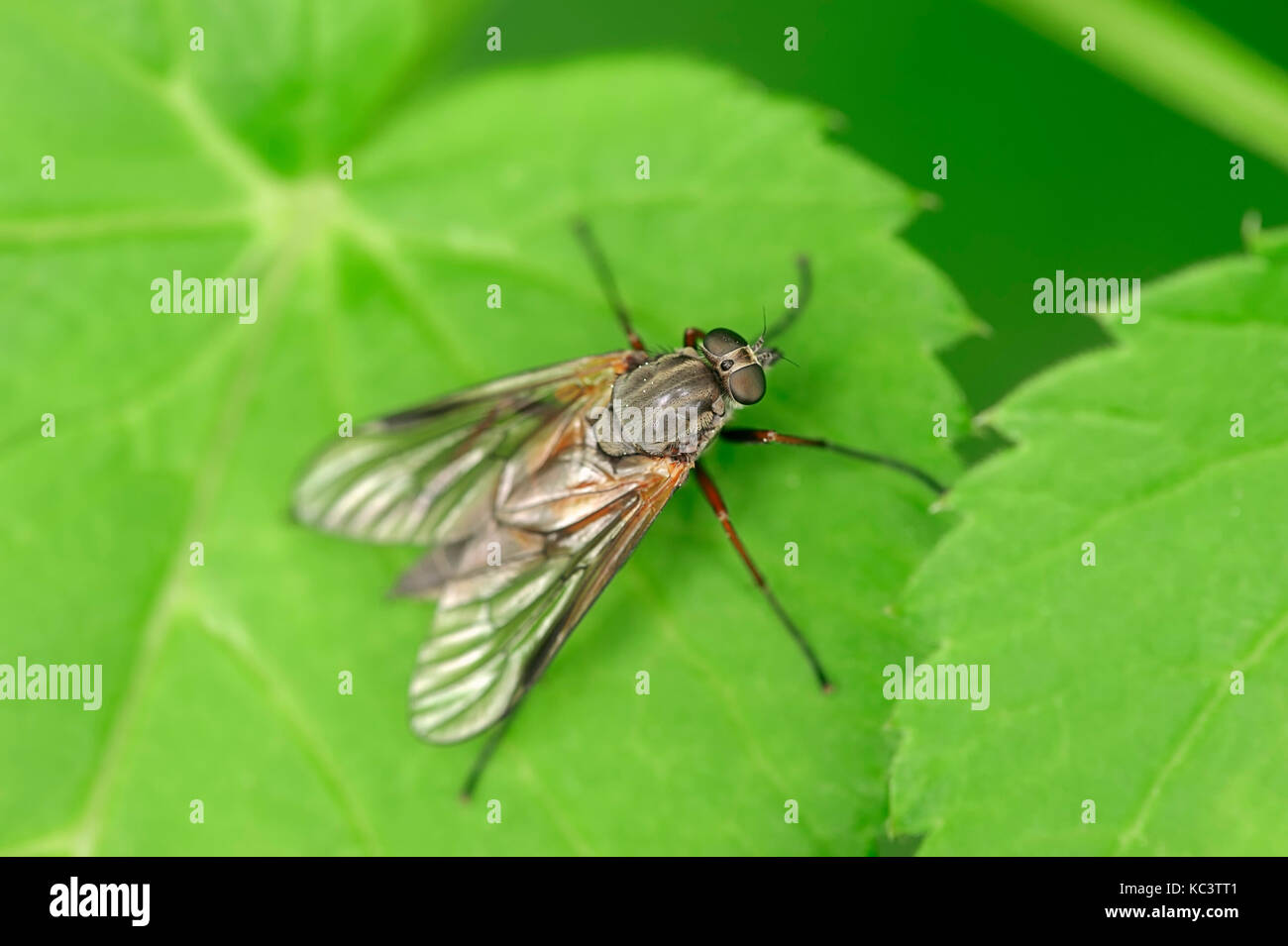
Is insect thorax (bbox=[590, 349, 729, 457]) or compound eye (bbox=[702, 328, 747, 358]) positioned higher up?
compound eye (bbox=[702, 328, 747, 358])

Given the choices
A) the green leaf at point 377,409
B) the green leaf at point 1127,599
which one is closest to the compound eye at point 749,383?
the green leaf at point 377,409

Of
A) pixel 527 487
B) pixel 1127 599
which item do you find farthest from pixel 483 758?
pixel 1127 599

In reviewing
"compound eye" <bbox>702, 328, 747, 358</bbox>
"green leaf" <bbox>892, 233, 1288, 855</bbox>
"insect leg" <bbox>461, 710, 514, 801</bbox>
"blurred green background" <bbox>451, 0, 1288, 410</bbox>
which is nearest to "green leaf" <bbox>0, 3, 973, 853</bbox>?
Answer: "insect leg" <bbox>461, 710, 514, 801</bbox>

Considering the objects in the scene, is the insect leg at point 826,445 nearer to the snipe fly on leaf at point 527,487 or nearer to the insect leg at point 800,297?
the snipe fly on leaf at point 527,487

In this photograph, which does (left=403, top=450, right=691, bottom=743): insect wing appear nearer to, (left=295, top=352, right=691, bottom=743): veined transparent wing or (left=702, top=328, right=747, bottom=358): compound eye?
(left=295, top=352, right=691, bottom=743): veined transparent wing

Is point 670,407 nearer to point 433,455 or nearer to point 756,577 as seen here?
point 756,577
